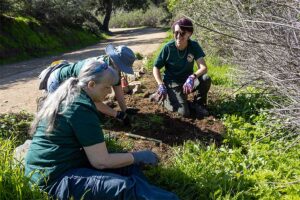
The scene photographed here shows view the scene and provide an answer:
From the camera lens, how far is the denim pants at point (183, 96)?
17.1ft

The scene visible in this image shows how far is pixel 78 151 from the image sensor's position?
3.00m

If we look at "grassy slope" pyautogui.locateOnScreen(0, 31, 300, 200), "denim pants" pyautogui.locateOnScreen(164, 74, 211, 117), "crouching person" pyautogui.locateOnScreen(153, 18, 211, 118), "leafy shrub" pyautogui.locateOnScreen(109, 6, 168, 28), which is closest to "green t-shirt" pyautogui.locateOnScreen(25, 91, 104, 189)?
"grassy slope" pyautogui.locateOnScreen(0, 31, 300, 200)

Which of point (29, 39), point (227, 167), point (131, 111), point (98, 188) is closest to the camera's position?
point (98, 188)

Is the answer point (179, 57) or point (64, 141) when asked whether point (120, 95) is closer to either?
point (179, 57)

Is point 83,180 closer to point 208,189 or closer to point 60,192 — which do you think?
point 60,192

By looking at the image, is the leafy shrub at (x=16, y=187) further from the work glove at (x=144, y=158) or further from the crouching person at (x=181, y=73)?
the crouching person at (x=181, y=73)

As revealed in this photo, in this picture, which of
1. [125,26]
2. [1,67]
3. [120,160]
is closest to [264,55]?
[120,160]

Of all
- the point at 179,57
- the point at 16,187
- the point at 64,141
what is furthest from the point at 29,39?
Answer: the point at 16,187

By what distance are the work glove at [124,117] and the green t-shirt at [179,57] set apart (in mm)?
970

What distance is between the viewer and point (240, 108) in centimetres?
528

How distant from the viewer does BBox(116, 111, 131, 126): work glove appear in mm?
4523

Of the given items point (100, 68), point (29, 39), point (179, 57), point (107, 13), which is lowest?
point (107, 13)

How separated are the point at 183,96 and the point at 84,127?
252 cm

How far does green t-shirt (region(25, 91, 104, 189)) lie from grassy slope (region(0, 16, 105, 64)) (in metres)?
10.1
